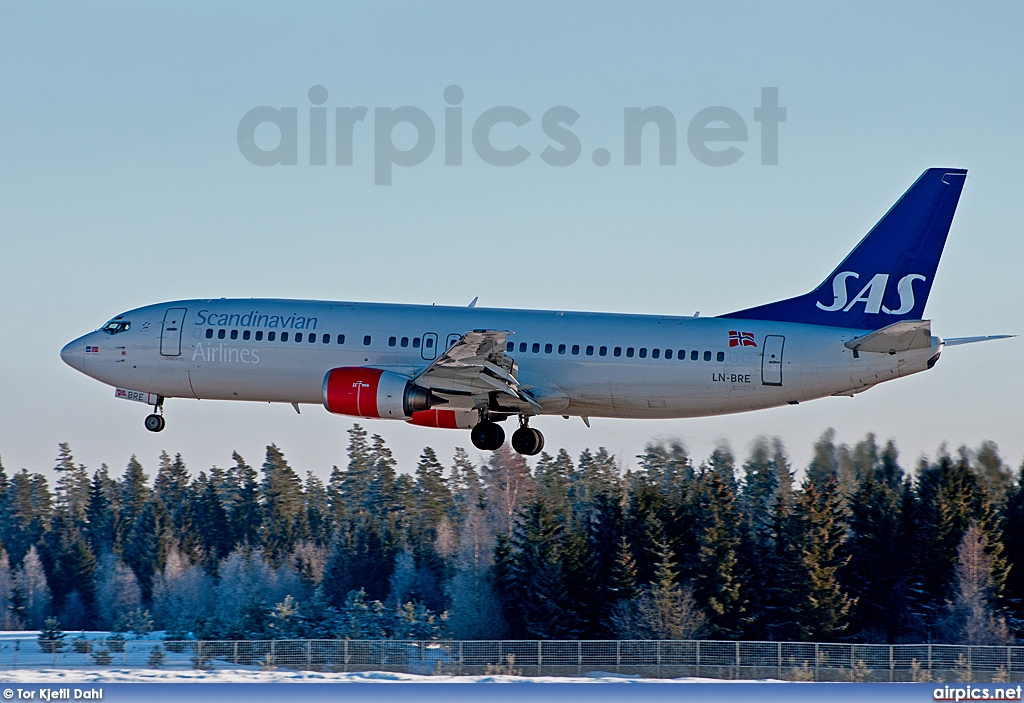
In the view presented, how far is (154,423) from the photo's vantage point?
52531mm

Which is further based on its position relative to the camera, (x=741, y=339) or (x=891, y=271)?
(x=891, y=271)

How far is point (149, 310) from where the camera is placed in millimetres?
52531

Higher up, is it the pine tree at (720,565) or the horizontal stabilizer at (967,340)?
the horizontal stabilizer at (967,340)

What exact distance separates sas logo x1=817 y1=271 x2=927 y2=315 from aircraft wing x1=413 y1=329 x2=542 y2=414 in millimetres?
9811

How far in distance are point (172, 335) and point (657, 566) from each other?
2921cm

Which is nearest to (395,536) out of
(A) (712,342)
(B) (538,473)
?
→ (B) (538,473)

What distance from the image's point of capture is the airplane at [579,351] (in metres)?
46.3

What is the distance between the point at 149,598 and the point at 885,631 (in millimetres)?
53535

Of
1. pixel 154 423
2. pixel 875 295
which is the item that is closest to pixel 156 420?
pixel 154 423

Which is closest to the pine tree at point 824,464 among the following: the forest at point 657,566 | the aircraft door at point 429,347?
the forest at point 657,566

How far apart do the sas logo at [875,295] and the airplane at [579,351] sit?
0.14 feet

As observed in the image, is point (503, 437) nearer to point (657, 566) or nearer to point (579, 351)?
point (579, 351)

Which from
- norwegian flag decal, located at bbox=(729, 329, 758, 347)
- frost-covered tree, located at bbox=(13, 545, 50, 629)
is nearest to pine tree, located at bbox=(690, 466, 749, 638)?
norwegian flag decal, located at bbox=(729, 329, 758, 347)

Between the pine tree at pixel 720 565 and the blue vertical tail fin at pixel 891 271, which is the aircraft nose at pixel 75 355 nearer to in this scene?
the blue vertical tail fin at pixel 891 271
